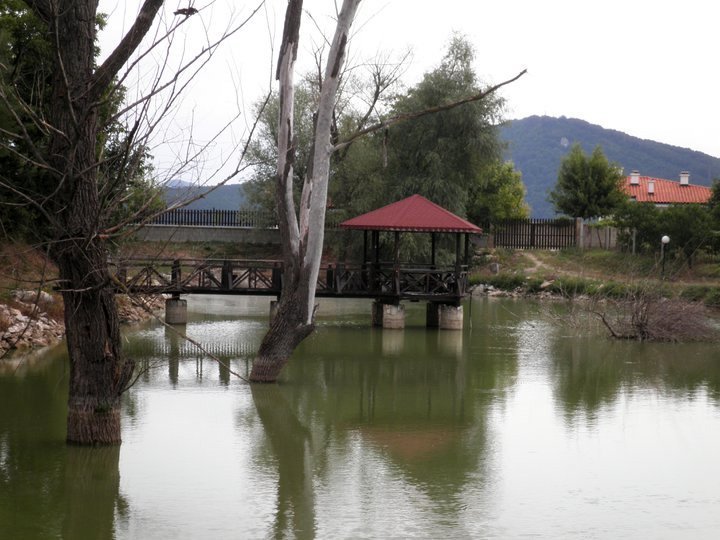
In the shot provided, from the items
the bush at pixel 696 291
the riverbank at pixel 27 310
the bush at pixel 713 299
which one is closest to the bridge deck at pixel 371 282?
the riverbank at pixel 27 310

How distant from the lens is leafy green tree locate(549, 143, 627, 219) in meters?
42.1

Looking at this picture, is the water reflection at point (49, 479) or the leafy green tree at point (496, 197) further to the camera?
the leafy green tree at point (496, 197)

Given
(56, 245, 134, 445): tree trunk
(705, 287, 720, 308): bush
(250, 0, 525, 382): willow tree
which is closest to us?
(56, 245, 134, 445): tree trunk

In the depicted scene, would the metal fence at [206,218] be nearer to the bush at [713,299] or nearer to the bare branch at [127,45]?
the bush at [713,299]

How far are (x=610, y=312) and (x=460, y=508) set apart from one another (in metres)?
16.9

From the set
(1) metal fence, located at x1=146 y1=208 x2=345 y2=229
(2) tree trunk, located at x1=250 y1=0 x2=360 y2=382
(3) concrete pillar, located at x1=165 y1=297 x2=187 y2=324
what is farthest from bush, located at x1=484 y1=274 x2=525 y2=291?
(2) tree trunk, located at x1=250 y1=0 x2=360 y2=382

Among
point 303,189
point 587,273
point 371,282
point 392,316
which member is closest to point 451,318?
point 392,316

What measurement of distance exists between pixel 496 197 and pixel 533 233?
479 centimetres

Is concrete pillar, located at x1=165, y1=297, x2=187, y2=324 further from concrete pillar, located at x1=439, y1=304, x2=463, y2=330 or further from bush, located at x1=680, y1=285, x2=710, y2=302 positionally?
bush, located at x1=680, y1=285, x2=710, y2=302

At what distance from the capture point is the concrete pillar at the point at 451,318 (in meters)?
21.7

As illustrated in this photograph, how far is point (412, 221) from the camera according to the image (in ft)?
69.6

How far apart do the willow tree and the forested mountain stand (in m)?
87.2

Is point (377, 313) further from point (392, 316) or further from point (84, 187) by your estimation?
point (84, 187)

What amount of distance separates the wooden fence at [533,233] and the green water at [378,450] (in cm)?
2084
